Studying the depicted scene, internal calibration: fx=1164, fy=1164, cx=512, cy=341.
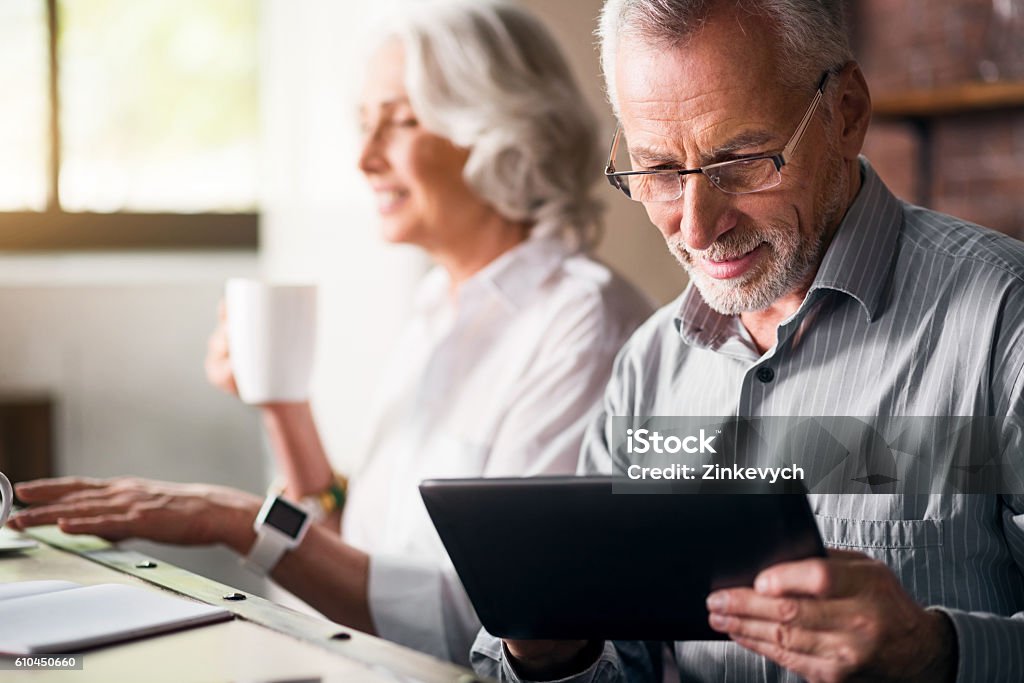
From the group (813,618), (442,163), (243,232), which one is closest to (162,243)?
(243,232)

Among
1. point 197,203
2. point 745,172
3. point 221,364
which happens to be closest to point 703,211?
point 745,172

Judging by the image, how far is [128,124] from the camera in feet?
9.32

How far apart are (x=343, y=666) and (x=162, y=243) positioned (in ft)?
7.03

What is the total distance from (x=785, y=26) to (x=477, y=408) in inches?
32.3

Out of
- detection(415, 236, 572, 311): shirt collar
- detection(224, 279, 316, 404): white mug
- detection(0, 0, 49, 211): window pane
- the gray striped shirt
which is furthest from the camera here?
detection(0, 0, 49, 211): window pane

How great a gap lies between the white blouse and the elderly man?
1.21ft

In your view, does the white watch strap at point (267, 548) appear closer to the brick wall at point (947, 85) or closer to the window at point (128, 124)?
the window at point (128, 124)

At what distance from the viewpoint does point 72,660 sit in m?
0.91

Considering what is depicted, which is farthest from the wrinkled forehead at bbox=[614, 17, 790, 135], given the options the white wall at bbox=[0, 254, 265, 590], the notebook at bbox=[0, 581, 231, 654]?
the white wall at bbox=[0, 254, 265, 590]

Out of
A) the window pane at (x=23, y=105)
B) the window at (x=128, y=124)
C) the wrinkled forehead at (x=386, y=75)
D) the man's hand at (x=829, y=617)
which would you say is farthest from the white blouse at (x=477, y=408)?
the window pane at (x=23, y=105)

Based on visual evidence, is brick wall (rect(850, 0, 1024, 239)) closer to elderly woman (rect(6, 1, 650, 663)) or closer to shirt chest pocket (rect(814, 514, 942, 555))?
elderly woman (rect(6, 1, 650, 663))

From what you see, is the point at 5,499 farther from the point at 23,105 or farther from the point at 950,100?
the point at 950,100

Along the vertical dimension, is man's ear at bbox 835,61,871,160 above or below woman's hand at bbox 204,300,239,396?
above

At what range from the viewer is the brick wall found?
2.96 metres
